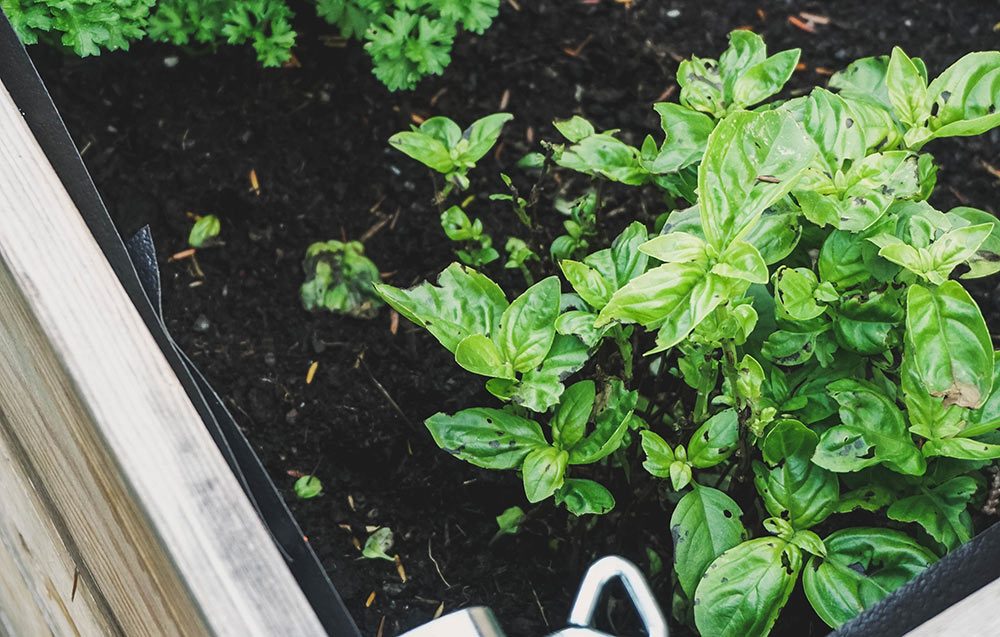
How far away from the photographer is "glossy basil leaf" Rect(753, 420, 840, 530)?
4.13 feet

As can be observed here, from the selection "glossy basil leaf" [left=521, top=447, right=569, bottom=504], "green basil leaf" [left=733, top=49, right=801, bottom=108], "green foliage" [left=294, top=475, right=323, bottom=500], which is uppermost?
"green basil leaf" [left=733, top=49, right=801, bottom=108]

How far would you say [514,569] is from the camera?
162 centimetres

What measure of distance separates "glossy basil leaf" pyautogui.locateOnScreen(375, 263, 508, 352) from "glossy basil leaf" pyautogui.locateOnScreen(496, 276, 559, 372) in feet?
0.16

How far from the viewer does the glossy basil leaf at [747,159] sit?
1.04 metres

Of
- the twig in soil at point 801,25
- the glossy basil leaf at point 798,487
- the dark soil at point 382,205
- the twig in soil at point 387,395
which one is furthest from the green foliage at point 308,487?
the twig in soil at point 801,25

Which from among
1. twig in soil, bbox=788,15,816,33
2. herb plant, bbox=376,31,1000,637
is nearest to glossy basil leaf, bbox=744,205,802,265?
herb plant, bbox=376,31,1000,637

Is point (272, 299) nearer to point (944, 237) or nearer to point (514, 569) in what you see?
point (514, 569)

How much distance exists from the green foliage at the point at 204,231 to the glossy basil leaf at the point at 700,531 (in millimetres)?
1150

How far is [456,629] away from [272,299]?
3.87ft

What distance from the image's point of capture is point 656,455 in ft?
4.17

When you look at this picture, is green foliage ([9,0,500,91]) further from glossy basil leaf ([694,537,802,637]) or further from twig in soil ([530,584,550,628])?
glossy basil leaf ([694,537,802,637])

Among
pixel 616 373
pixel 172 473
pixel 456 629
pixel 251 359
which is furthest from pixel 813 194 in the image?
pixel 251 359

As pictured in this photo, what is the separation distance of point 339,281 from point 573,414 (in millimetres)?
754

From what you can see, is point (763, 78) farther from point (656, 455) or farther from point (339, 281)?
point (339, 281)
